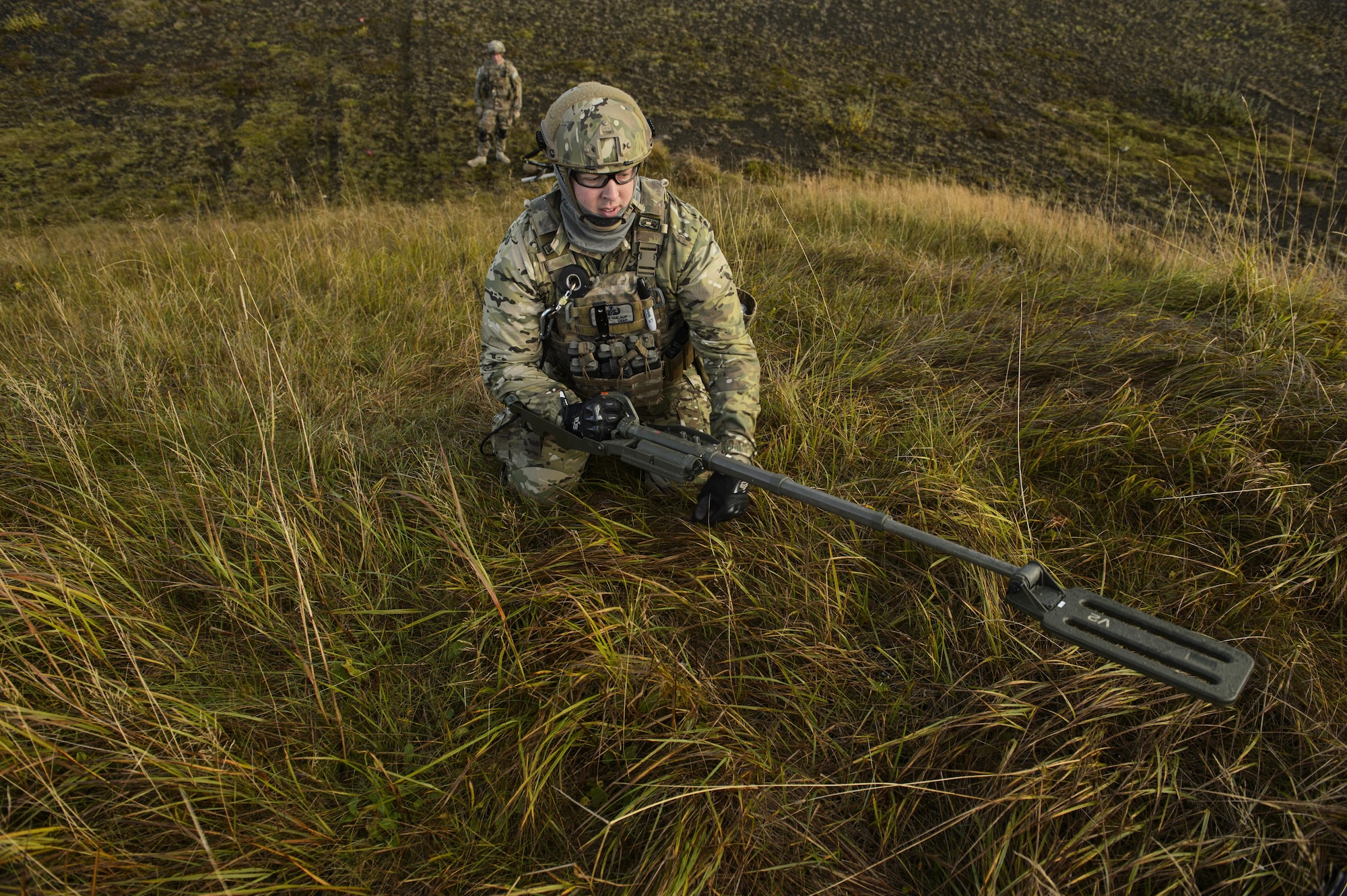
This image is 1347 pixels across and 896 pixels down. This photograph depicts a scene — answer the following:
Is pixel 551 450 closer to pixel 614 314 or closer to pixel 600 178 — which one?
pixel 614 314

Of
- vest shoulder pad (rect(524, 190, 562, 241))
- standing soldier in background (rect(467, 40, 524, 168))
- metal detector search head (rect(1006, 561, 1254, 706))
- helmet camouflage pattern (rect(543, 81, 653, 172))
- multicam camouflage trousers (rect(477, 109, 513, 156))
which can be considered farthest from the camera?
multicam camouflage trousers (rect(477, 109, 513, 156))

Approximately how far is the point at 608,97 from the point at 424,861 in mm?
2582

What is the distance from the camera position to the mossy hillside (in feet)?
37.6

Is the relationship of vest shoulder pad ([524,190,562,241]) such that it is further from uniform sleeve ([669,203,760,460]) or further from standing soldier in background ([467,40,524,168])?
standing soldier in background ([467,40,524,168])

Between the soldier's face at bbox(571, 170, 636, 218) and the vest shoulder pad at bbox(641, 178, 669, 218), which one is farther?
the vest shoulder pad at bbox(641, 178, 669, 218)

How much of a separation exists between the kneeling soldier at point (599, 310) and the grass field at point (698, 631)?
0.96 ft

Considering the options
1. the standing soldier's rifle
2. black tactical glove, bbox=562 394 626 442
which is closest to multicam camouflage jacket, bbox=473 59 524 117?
black tactical glove, bbox=562 394 626 442

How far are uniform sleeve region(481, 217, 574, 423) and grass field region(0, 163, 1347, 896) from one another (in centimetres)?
45

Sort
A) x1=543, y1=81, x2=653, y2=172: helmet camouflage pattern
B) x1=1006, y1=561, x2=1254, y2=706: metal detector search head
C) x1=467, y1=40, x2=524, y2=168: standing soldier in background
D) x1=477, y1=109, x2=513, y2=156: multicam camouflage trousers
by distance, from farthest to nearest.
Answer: x1=477, y1=109, x2=513, y2=156: multicam camouflage trousers → x1=467, y1=40, x2=524, y2=168: standing soldier in background → x1=543, y1=81, x2=653, y2=172: helmet camouflage pattern → x1=1006, y1=561, x2=1254, y2=706: metal detector search head

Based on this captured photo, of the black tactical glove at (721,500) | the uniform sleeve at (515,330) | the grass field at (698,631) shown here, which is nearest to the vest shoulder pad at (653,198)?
the uniform sleeve at (515,330)

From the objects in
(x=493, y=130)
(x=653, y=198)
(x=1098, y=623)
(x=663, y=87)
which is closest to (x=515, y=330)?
(x=653, y=198)

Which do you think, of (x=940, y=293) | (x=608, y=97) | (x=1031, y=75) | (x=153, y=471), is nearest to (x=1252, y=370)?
(x=940, y=293)

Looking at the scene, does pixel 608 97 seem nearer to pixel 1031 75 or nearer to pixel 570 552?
pixel 570 552

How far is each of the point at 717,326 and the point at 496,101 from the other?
10.5 m
